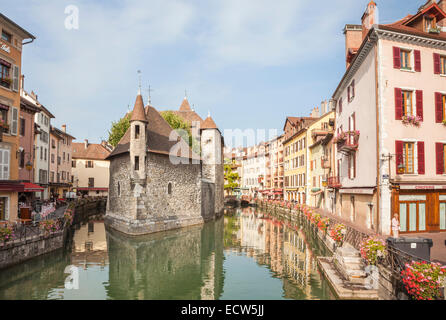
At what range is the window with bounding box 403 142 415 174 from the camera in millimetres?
16578

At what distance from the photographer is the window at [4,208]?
54.2 feet

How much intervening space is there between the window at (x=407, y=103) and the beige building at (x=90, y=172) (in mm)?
50466

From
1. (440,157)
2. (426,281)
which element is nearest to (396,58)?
(440,157)

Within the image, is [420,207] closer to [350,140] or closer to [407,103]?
[407,103]

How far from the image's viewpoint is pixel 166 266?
1572 cm

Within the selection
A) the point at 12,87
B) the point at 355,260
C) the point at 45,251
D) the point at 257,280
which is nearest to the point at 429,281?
the point at 355,260

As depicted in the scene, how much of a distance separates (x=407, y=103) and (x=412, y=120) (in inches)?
40.0

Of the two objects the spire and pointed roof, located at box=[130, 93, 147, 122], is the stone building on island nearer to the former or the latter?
pointed roof, located at box=[130, 93, 147, 122]

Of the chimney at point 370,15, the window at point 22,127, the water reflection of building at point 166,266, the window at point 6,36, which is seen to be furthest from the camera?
the window at point 22,127

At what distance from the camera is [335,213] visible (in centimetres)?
2848

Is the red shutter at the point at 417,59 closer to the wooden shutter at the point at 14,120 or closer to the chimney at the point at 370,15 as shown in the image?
the chimney at the point at 370,15

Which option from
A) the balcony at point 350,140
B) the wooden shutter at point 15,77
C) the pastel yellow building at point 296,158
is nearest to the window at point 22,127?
the wooden shutter at point 15,77
